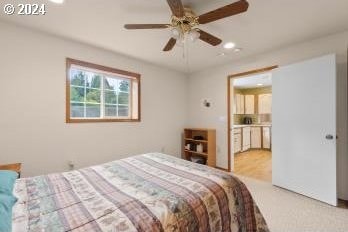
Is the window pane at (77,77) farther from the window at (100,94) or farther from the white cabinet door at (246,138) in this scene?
the white cabinet door at (246,138)

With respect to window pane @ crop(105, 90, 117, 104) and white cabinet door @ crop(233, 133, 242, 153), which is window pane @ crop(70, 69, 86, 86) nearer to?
window pane @ crop(105, 90, 117, 104)

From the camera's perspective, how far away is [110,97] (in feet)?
11.2

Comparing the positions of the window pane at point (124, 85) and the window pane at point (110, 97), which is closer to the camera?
the window pane at point (110, 97)

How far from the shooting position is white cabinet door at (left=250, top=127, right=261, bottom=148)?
6.10 meters

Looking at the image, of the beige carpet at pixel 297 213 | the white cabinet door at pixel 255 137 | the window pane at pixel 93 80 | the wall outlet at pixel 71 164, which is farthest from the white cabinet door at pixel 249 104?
the wall outlet at pixel 71 164

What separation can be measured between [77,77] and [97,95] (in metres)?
0.43

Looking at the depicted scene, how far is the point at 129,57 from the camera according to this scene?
3469 mm

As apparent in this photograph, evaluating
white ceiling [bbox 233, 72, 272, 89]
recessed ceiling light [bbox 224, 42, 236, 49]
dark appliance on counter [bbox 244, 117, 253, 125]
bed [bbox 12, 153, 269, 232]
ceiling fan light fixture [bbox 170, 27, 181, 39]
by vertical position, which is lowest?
bed [bbox 12, 153, 269, 232]

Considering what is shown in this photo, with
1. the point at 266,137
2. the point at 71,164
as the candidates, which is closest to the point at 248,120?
the point at 266,137

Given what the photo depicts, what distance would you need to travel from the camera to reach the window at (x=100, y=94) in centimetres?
290

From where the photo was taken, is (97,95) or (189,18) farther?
(97,95)

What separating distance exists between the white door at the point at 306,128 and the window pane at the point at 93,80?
3076mm

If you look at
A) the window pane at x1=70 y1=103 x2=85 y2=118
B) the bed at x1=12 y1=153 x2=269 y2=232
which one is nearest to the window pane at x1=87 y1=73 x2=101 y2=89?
the window pane at x1=70 y1=103 x2=85 y2=118

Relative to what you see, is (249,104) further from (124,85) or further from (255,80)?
(124,85)
